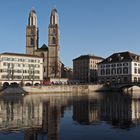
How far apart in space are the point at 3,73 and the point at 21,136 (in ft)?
320

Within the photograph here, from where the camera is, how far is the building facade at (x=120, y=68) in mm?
139375

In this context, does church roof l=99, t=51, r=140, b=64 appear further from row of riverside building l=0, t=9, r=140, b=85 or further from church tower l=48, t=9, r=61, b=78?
church tower l=48, t=9, r=61, b=78

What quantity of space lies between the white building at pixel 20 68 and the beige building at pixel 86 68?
4778cm

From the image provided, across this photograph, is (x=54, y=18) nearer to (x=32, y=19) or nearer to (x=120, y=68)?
(x=32, y=19)

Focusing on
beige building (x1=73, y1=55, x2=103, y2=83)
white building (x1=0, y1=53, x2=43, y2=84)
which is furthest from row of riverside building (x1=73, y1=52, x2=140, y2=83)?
white building (x1=0, y1=53, x2=43, y2=84)

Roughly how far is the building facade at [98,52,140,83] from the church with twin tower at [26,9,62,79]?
878 inches

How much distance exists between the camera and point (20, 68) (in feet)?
420

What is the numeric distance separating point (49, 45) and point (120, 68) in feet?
123

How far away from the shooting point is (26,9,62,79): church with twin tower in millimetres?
155375

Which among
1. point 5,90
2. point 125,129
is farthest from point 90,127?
point 5,90

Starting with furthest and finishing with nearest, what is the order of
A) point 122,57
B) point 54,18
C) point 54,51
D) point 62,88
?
point 54,18, point 54,51, point 122,57, point 62,88

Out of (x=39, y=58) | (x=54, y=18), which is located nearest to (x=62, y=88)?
(x=39, y=58)

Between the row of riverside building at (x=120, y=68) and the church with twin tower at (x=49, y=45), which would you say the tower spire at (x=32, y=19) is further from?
the row of riverside building at (x=120, y=68)

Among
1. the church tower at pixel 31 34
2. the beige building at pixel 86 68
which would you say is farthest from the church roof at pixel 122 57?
the church tower at pixel 31 34
